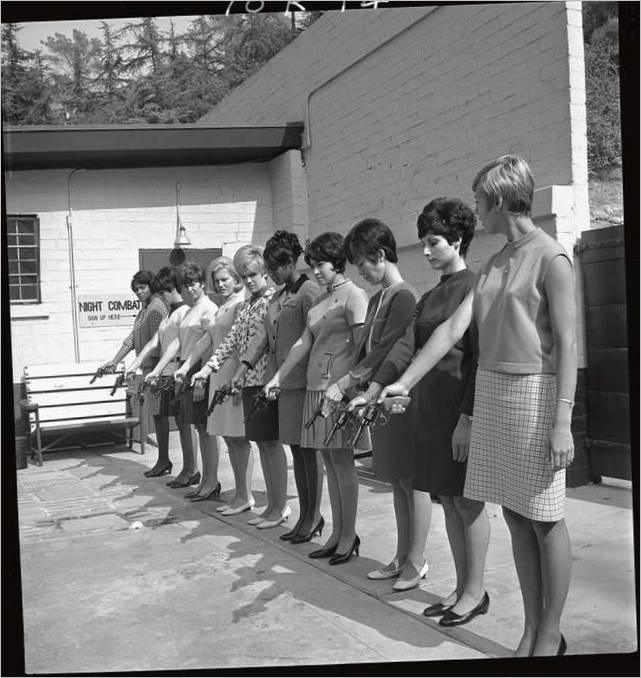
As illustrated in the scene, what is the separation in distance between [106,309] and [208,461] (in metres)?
3.47

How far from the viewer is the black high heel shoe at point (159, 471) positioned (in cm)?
700

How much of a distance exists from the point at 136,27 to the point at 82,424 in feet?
19.0

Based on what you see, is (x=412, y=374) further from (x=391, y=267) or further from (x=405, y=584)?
(x=405, y=584)

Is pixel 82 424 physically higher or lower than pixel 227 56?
lower

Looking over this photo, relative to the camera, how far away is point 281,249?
4613 millimetres

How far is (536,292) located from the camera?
2639 millimetres

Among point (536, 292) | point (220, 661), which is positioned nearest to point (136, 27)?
point (536, 292)

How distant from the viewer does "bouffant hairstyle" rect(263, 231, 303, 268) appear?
15.1 ft

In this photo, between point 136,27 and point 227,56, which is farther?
point 227,56

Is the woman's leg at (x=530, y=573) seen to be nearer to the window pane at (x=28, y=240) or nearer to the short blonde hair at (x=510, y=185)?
the short blonde hair at (x=510, y=185)

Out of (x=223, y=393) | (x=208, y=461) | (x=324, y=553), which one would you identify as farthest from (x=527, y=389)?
(x=208, y=461)

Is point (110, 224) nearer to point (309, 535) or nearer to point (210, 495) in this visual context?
point (210, 495)

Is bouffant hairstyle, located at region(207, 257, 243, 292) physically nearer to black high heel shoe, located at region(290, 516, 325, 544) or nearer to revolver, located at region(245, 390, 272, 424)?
revolver, located at region(245, 390, 272, 424)

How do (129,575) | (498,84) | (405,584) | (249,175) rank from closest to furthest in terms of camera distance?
1. (405,584)
2. (129,575)
3. (498,84)
4. (249,175)
